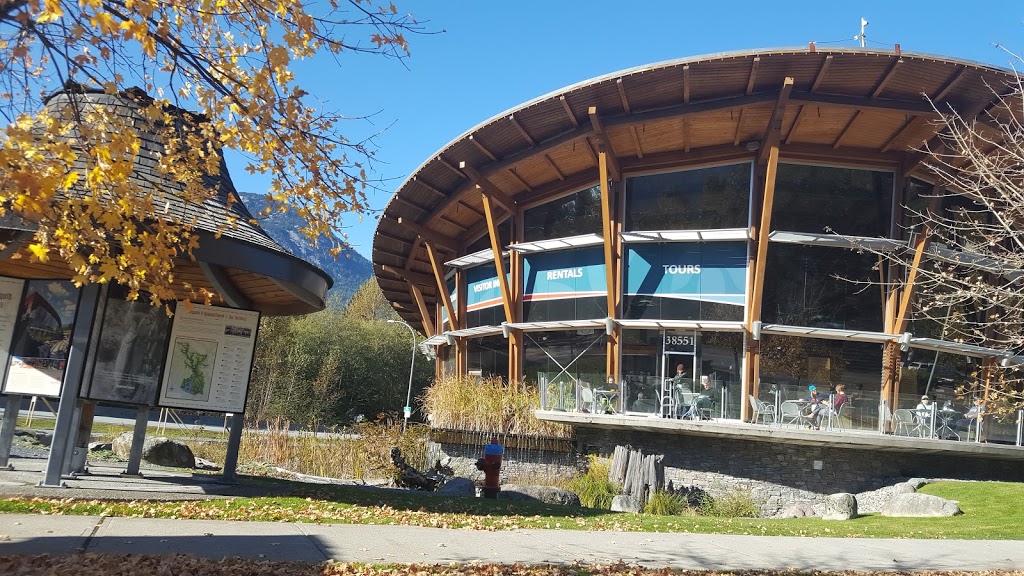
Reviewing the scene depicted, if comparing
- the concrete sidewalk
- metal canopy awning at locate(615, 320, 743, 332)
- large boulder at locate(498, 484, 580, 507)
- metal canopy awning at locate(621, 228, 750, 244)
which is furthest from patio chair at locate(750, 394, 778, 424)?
the concrete sidewalk

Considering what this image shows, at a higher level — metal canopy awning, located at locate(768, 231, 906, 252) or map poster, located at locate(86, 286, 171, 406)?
metal canopy awning, located at locate(768, 231, 906, 252)

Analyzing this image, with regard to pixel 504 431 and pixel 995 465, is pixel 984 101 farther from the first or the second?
pixel 504 431

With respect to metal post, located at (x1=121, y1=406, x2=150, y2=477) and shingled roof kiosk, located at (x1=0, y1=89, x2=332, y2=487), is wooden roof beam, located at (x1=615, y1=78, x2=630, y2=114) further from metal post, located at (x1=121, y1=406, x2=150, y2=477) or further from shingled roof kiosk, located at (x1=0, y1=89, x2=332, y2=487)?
metal post, located at (x1=121, y1=406, x2=150, y2=477)

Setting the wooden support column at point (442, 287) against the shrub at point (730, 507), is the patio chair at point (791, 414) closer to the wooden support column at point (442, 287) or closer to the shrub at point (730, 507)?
the shrub at point (730, 507)

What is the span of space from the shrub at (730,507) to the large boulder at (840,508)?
96.9 inches

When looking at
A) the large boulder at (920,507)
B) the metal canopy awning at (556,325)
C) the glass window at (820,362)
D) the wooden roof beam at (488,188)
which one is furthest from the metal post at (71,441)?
the glass window at (820,362)

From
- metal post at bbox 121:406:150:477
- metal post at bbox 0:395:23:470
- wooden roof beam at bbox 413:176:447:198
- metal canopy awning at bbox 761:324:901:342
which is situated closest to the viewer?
metal post at bbox 0:395:23:470

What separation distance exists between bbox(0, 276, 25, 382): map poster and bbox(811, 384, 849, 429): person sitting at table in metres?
17.8

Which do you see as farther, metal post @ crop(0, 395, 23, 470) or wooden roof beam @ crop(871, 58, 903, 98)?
wooden roof beam @ crop(871, 58, 903, 98)

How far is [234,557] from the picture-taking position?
6633mm

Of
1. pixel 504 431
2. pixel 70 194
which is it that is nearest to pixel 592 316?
pixel 504 431

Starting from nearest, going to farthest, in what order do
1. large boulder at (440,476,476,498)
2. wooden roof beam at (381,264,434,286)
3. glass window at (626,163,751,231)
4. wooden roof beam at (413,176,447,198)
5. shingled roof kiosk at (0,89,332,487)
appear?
shingled roof kiosk at (0,89,332,487)
large boulder at (440,476,476,498)
glass window at (626,163,751,231)
wooden roof beam at (413,176,447,198)
wooden roof beam at (381,264,434,286)

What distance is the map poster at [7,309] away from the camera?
36.7 feet

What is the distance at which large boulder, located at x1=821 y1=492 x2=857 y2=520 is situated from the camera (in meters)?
16.2
